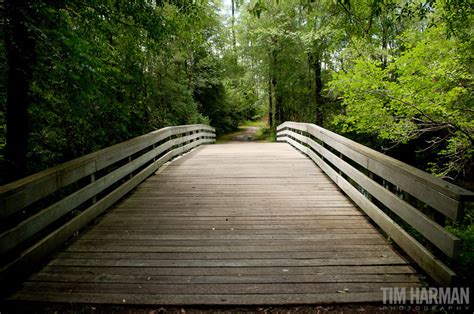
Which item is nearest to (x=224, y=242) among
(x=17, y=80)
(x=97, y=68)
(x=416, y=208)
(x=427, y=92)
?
(x=416, y=208)

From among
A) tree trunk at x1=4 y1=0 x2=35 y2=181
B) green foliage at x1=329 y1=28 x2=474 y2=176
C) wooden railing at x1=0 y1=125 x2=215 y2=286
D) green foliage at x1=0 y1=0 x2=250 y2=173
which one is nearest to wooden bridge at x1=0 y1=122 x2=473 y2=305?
wooden railing at x1=0 y1=125 x2=215 y2=286

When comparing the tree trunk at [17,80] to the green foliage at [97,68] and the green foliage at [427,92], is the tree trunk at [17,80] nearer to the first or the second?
the green foliage at [97,68]

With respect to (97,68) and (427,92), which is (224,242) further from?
(427,92)

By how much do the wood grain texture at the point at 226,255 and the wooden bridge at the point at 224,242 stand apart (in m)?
0.01

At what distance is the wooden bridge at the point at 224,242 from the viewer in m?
2.23

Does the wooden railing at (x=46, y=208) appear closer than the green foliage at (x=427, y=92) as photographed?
Yes

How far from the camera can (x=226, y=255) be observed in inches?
111

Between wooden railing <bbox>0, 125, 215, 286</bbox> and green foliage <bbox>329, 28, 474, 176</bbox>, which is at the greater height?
green foliage <bbox>329, 28, 474, 176</bbox>

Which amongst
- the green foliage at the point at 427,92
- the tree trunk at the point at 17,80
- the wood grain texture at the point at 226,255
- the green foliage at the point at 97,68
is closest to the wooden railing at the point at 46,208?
the wood grain texture at the point at 226,255

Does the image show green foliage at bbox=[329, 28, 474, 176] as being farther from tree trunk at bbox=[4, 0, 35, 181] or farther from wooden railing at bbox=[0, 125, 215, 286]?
tree trunk at bbox=[4, 0, 35, 181]

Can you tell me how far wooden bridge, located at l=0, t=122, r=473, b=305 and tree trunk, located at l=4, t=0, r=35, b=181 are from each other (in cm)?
76

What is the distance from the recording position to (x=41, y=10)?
305 centimetres

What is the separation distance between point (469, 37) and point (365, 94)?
7.38 ft

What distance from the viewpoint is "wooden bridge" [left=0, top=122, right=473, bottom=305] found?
223 cm
